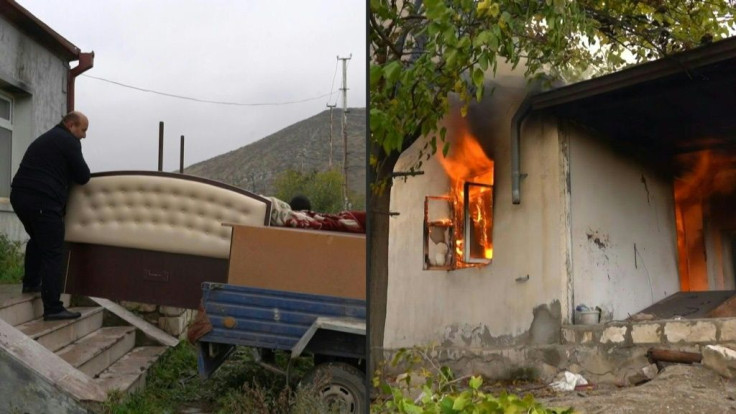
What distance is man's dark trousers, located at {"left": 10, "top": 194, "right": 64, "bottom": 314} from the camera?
4.05 feet

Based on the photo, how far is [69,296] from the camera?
49.5 inches

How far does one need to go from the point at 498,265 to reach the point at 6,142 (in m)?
0.98

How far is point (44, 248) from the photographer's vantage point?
1.24m

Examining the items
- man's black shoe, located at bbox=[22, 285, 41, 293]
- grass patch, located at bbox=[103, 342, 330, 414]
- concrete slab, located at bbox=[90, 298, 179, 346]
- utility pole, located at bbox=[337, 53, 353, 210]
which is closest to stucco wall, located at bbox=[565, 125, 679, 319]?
utility pole, located at bbox=[337, 53, 353, 210]

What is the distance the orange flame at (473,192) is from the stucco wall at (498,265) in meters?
0.01

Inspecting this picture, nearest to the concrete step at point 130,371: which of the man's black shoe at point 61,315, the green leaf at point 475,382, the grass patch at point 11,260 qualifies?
the man's black shoe at point 61,315

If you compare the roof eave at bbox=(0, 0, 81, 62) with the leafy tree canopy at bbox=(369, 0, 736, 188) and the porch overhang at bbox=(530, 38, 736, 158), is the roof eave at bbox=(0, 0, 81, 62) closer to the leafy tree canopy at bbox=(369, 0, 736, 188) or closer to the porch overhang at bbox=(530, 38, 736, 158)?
the leafy tree canopy at bbox=(369, 0, 736, 188)

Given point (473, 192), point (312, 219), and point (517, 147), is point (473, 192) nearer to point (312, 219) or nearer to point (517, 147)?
point (517, 147)

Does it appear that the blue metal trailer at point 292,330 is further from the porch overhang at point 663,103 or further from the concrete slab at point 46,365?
the porch overhang at point 663,103

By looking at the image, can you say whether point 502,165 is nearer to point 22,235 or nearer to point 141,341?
point 141,341

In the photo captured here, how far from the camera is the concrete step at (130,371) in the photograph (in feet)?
3.95

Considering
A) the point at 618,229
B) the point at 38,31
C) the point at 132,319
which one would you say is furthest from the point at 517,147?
the point at 38,31

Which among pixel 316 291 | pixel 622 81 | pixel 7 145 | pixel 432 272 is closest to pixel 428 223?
pixel 432 272

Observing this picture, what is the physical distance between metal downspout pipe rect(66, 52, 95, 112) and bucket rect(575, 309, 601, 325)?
1052 mm
